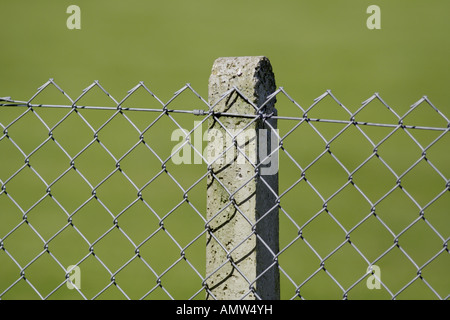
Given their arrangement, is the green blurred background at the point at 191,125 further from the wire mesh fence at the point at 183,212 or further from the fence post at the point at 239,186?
the fence post at the point at 239,186

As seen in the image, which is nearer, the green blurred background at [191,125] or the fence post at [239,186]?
the fence post at [239,186]

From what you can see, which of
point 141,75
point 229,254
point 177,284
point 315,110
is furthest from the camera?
point 141,75

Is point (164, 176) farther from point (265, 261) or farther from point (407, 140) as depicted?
point (265, 261)

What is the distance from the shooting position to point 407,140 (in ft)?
22.8

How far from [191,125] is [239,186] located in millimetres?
4677

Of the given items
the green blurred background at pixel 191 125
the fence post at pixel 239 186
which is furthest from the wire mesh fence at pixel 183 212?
the fence post at pixel 239 186

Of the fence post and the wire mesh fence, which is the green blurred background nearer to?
the wire mesh fence

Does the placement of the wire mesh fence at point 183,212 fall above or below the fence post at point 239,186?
below

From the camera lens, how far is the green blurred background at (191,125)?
526cm

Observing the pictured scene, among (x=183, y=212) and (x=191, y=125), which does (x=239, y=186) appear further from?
(x=191, y=125)

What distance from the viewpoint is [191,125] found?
703 centimetres

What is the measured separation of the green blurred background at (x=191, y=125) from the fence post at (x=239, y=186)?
244cm
